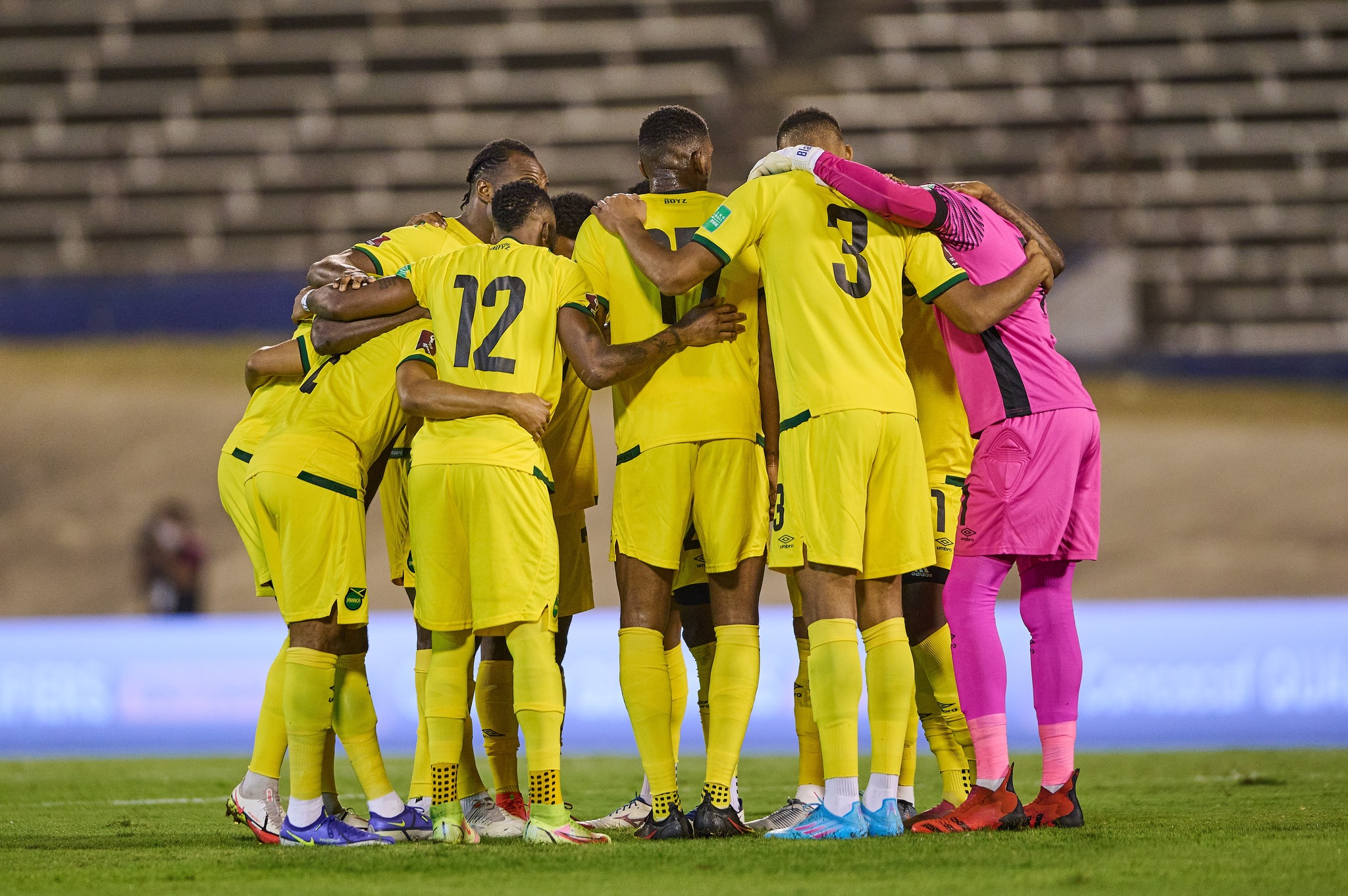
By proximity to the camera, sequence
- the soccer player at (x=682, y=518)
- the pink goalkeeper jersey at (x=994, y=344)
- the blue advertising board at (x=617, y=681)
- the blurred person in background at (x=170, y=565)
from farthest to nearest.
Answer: the blurred person in background at (x=170, y=565) < the blue advertising board at (x=617, y=681) < the pink goalkeeper jersey at (x=994, y=344) < the soccer player at (x=682, y=518)

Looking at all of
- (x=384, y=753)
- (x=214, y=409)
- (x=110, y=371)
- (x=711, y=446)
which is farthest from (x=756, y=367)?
(x=110, y=371)

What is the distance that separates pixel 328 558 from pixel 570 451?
114cm

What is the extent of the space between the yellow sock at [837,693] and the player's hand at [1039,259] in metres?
1.52

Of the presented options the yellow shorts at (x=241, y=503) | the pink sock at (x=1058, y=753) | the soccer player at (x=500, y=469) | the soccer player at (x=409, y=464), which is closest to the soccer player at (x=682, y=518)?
the soccer player at (x=500, y=469)

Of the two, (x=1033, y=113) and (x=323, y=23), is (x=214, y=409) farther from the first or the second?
(x=1033, y=113)

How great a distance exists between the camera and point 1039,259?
17.6 feet

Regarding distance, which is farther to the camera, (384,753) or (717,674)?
(384,753)

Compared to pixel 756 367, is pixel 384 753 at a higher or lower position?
lower

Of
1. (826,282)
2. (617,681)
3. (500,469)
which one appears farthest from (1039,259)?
(617,681)

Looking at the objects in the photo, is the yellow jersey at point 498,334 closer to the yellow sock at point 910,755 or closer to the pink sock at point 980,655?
the pink sock at point 980,655

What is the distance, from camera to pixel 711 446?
5246 mm

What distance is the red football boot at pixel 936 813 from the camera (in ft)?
17.2

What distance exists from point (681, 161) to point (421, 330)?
1167 millimetres

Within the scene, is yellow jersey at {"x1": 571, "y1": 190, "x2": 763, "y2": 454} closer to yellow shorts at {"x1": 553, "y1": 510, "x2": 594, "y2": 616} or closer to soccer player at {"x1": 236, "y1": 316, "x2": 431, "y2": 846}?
yellow shorts at {"x1": 553, "y1": 510, "x2": 594, "y2": 616}
